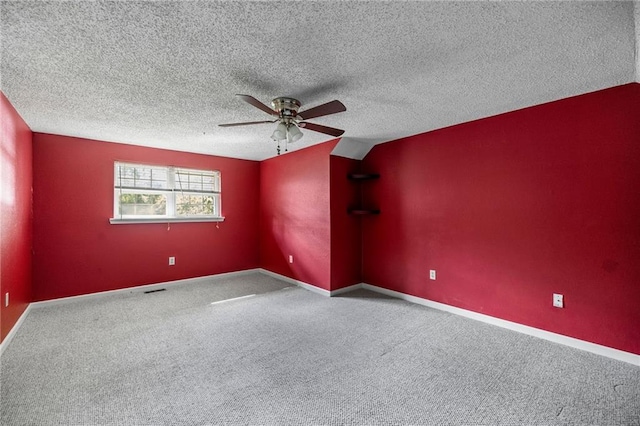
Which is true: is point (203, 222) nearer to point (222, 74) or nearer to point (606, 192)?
point (222, 74)

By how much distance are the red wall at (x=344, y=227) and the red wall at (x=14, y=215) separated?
11.1ft

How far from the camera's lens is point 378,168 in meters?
4.20

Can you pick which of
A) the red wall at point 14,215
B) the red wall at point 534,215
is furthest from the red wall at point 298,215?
the red wall at point 14,215

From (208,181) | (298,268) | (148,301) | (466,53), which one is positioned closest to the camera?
(466,53)

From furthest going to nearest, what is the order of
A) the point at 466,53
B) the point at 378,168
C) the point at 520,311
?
the point at 378,168 → the point at 520,311 → the point at 466,53

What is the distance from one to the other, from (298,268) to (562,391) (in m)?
3.43

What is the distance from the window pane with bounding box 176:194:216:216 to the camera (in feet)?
15.6

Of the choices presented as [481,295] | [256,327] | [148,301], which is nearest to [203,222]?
[148,301]

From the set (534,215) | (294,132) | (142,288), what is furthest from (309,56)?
(142,288)

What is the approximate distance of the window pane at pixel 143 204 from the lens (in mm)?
4246

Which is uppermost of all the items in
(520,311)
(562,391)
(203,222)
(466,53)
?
(466,53)

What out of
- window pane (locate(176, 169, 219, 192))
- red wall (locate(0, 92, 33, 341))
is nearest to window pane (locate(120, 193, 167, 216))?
window pane (locate(176, 169, 219, 192))

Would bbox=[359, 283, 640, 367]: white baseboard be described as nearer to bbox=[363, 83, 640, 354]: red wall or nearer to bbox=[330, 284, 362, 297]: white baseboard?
bbox=[363, 83, 640, 354]: red wall

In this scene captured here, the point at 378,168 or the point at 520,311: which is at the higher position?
the point at 378,168
